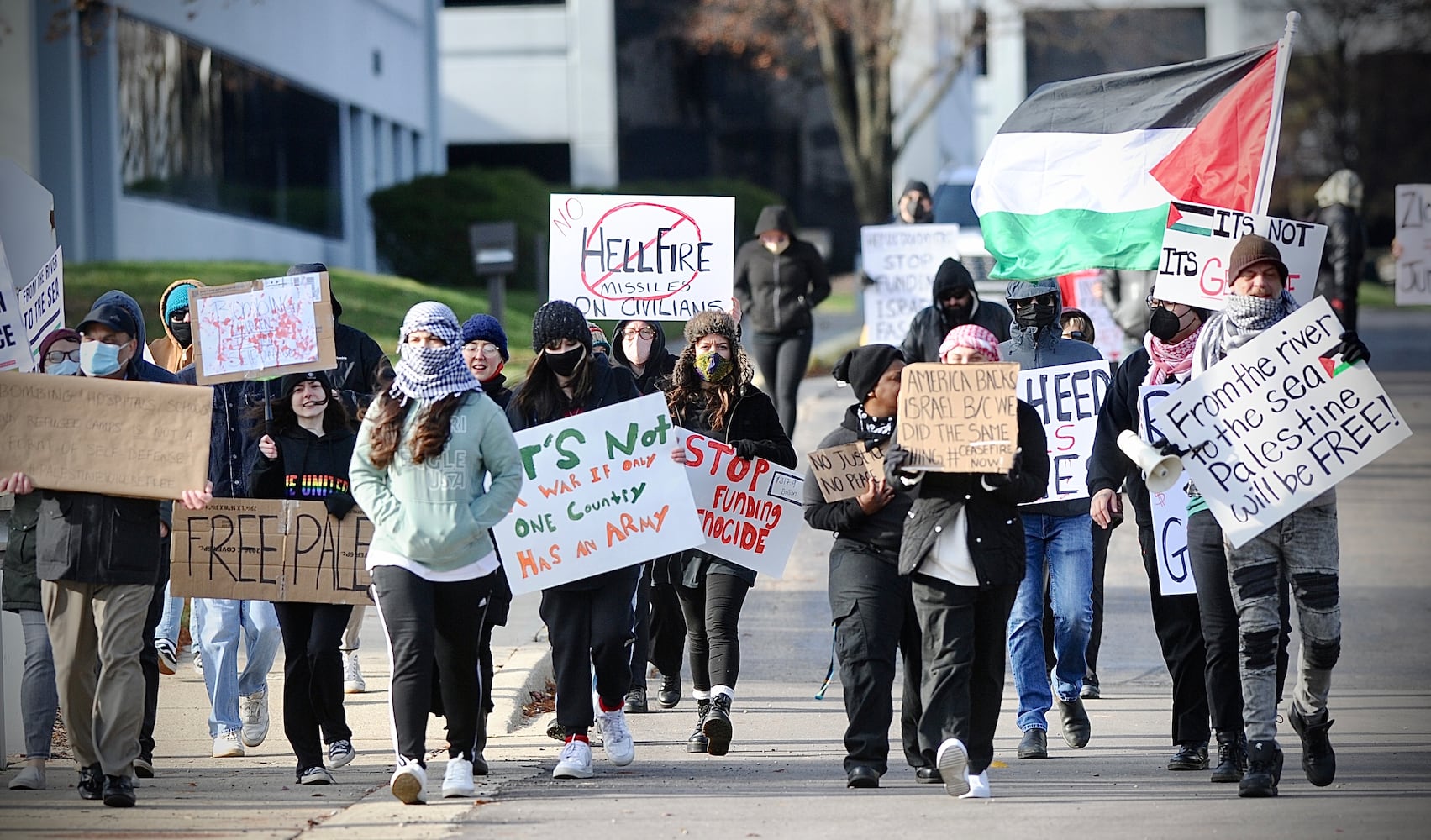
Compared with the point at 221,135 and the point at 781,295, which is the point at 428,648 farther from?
the point at 221,135

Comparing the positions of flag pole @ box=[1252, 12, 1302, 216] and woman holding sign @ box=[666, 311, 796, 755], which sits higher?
flag pole @ box=[1252, 12, 1302, 216]

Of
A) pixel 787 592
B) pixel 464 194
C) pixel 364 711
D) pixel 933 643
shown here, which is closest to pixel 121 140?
pixel 464 194

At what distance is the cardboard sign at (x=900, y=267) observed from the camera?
15.4 m

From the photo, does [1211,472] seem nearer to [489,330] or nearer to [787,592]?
[489,330]

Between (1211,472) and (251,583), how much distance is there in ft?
12.5

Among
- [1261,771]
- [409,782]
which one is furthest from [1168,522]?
[409,782]

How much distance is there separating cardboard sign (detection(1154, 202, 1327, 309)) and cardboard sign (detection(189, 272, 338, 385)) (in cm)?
356

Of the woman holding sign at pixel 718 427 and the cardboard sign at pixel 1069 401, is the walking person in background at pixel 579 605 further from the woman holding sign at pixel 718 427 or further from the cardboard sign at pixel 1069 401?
the cardboard sign at pixel 1069 401

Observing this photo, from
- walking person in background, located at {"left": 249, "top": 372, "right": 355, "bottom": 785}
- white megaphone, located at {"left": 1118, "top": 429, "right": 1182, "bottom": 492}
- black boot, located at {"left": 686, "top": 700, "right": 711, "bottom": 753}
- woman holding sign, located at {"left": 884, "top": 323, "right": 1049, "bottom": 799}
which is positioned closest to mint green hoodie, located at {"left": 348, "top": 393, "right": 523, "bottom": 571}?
walking person in background, located at {"left": 249, "top": 372, "right": 355, "bottom": 785}

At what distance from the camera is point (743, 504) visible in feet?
28.8

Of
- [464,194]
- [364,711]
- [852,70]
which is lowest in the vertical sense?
[364,711]

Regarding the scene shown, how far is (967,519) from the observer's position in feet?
23.5

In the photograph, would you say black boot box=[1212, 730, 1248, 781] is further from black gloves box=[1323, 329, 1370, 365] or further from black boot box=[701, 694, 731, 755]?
black boot box=[701, 694, 731, 755]

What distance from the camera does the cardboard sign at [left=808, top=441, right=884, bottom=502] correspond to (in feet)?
24.5
